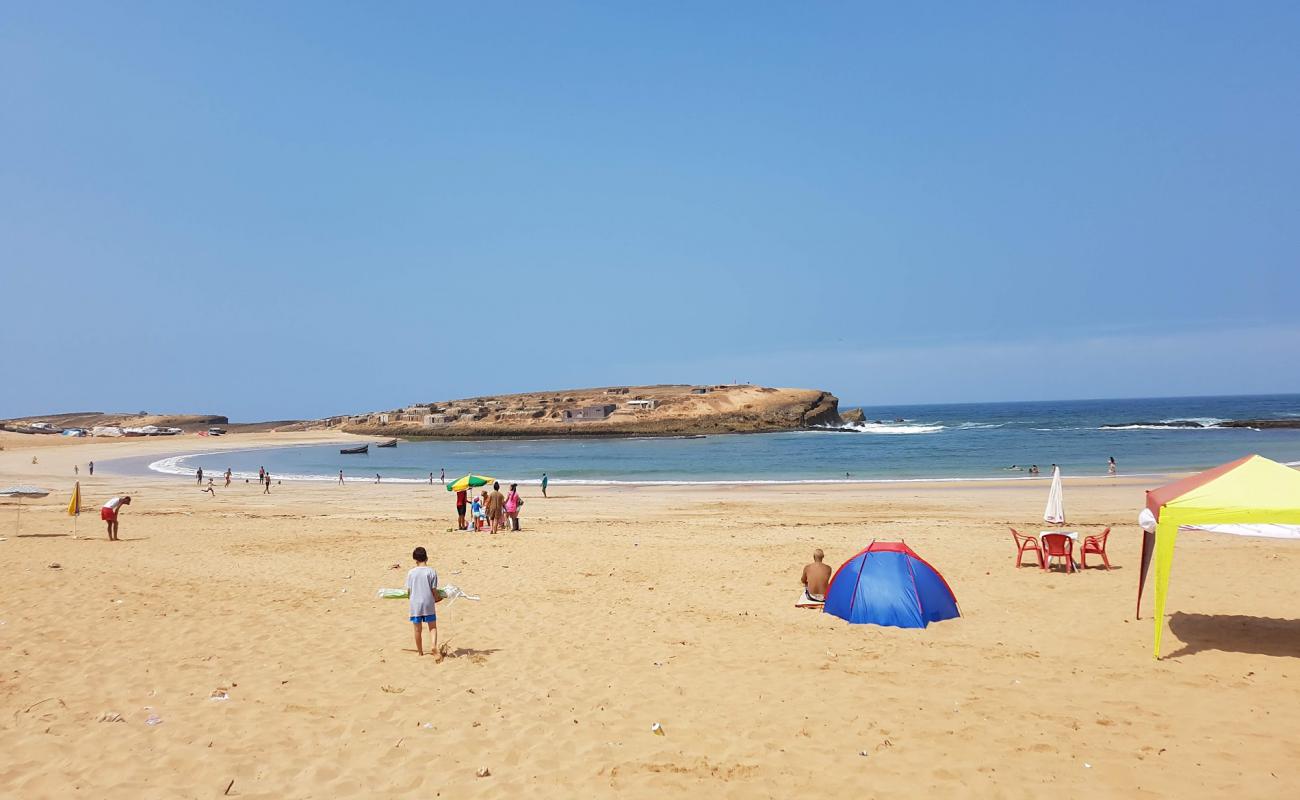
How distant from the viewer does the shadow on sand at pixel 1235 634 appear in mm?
8516

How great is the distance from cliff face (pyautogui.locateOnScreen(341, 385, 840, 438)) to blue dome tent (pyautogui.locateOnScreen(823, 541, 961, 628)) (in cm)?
7960

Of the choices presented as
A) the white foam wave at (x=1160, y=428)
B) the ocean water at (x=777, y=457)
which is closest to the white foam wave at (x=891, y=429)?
the ocean water at (x=777, y=457)

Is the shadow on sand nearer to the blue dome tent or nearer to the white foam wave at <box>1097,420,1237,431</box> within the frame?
the blue dome tent

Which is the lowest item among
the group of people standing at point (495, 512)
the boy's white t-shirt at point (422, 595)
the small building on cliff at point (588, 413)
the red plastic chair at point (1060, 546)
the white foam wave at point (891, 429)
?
the white foam wave at point (891, 429)

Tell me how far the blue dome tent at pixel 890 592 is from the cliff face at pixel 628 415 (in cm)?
7960

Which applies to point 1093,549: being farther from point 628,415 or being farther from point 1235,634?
point 628,415

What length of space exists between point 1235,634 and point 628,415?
291 ft

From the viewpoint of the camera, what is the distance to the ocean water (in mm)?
44938

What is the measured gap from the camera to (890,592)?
10281 mm

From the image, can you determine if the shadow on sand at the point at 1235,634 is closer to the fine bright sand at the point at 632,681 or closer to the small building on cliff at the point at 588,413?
the fine bright sand at the point at 632,681

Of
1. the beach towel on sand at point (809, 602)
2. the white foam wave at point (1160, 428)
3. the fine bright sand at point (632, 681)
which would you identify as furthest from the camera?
the white foam wave at point (1160, 428)

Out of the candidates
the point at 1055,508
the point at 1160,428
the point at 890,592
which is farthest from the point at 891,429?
the point at 890,592

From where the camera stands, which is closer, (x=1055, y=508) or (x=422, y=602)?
(x=422, y=602)

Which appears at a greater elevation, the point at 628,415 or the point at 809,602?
the point at 628,415
